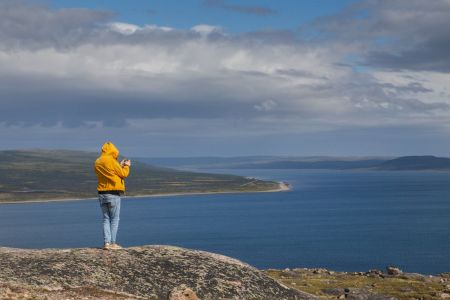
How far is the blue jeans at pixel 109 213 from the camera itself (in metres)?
25.1

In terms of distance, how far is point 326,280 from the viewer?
186ft

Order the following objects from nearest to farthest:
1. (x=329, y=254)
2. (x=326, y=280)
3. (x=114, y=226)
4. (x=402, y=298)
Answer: (x=114, y=226)
(x=402, y=298)
(x=326, y=280)
(x=329, y=254)

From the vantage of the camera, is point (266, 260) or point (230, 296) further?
point (266, 260)

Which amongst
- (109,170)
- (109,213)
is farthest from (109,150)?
(109,213)

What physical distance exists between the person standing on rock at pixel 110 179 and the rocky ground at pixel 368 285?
16.8 m

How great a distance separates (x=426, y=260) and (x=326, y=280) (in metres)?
89.3

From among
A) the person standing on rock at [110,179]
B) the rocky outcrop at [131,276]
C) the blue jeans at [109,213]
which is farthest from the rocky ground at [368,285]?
the person standing on rock at [110,179]

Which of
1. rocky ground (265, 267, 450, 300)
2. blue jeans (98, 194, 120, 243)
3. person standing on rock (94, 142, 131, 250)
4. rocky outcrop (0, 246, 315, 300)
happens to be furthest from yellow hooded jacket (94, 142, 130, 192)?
rocky ground (265, 267, 450, 300)

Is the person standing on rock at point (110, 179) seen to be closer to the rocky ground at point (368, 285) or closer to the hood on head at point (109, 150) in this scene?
the hood on head at point (109, 150)

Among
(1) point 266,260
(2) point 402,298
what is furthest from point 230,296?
(1) point 266,260

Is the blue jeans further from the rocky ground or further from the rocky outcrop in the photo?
the rocky ground

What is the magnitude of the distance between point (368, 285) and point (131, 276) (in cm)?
3413

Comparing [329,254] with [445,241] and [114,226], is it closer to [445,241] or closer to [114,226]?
[445,241]

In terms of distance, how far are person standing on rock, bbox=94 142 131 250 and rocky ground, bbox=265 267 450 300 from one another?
1680cm
